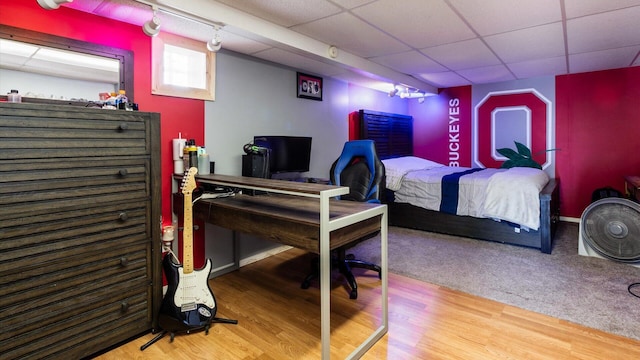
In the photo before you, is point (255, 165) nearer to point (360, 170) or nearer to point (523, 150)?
point (360, 170)

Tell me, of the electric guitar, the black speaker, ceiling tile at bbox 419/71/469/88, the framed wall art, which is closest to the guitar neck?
the electric guitar

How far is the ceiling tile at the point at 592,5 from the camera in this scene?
2.46m

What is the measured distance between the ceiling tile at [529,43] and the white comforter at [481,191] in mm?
1399

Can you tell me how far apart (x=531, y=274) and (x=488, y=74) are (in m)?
3.05

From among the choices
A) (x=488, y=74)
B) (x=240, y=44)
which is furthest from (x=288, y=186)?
(x=488, y=74)

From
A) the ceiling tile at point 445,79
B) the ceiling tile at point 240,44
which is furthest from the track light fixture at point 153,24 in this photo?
the ceiling tile at point 445,79

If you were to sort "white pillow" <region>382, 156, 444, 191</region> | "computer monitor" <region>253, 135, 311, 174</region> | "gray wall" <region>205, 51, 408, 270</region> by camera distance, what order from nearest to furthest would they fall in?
"gray wall" <region>205, 51, 408, 270</region> < "computer monitor" <region>253, 135, 311, 174</region> < "white pillow" <region>382, 156, 444, 191</region>

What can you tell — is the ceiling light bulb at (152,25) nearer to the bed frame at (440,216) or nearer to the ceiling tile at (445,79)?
the bed frame at (440,216)

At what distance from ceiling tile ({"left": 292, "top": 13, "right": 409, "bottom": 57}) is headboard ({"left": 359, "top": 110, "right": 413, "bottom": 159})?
1.42 meters

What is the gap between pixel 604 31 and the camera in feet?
10.1

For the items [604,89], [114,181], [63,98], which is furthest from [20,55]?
[604,89]

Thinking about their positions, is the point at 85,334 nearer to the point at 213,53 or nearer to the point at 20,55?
the point at 20,55

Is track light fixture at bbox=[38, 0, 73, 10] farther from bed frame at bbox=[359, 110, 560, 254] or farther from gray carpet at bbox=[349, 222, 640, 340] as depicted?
bed frame at bbox=[359, 110, 560, 254]

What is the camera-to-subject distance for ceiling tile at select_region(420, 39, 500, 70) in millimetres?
3504
